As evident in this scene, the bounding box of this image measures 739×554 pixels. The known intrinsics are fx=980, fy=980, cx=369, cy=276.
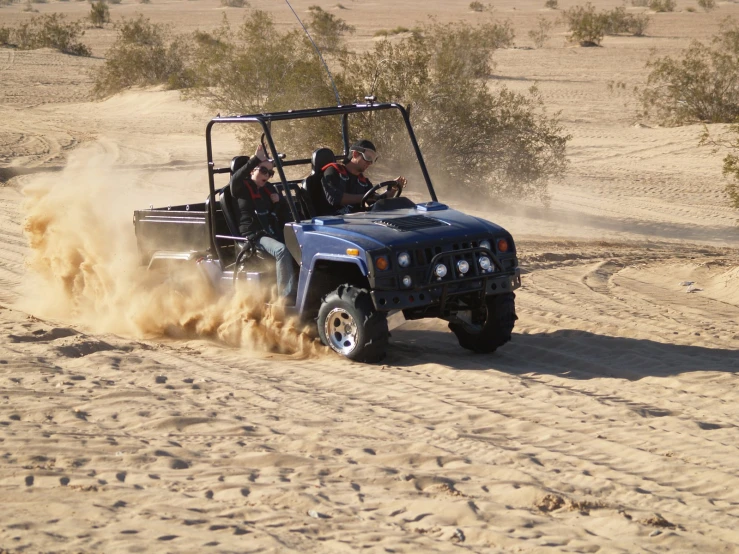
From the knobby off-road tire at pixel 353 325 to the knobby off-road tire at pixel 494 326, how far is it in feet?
2.96

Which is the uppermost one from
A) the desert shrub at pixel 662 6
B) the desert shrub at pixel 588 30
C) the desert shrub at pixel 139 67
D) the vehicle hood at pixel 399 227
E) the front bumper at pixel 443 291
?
the desert shrub at pixel 662 6

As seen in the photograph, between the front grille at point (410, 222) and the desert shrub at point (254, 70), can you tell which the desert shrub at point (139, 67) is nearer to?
the desert shrub at point (254, 70)

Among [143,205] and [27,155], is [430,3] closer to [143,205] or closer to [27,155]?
[27,155]

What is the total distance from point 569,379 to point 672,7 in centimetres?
6019

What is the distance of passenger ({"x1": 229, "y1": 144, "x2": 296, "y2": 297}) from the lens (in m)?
7.99

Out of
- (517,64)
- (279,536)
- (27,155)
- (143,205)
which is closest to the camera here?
(279,536)

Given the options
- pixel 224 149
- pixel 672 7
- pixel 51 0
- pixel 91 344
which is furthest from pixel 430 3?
pixel 91 344

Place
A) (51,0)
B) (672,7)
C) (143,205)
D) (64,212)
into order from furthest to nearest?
(51,0), (672,7), (143,205), (64,212)

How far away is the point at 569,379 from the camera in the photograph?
7188mm

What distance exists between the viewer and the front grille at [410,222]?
7.54 metres

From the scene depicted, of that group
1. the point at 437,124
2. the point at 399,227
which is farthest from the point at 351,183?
the point at 437,124

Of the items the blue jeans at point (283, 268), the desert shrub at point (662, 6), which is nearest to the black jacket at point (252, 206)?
the blue jeans at point (283, 268)

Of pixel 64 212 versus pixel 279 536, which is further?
pixel 64 212

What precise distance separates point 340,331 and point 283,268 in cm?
74
